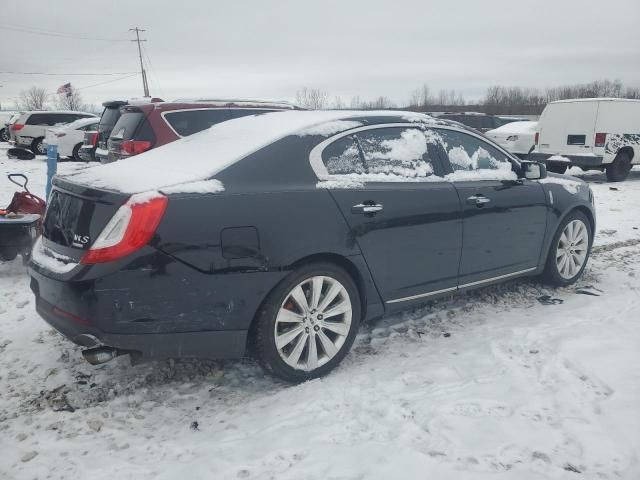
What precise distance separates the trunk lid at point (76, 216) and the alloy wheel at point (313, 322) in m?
1.07

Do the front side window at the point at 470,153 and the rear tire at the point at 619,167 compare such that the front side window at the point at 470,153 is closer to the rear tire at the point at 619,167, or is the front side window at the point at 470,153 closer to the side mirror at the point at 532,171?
the side mirror at the point at 532,171

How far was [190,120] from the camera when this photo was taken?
24.7 ft

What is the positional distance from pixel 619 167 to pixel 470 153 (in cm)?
1066

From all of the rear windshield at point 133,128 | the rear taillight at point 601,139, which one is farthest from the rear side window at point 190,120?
the rear taillight at point 601,139

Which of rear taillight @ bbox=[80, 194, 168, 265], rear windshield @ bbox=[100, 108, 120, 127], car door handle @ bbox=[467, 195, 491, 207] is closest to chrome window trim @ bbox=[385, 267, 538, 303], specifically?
car door handle @ bbox=[467, 195, 491, 207]

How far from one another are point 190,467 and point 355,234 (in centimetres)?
160

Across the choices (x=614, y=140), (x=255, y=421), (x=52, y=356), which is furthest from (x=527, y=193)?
(x=614, y=140)

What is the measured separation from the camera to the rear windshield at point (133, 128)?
7.29m

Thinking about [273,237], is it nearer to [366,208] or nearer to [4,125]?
[366,208]

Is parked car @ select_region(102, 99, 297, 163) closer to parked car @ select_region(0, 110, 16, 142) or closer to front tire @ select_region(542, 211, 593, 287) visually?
front tire @ select_region(542, 211, 593, 287)

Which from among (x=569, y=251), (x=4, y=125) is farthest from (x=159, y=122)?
(x=4, y=125)

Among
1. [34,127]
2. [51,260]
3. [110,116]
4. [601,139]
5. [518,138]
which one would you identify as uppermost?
[110,116]

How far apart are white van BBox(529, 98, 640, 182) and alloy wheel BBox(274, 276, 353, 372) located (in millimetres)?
10717

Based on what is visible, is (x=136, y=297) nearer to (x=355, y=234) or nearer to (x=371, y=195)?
(x=355, y=234)
